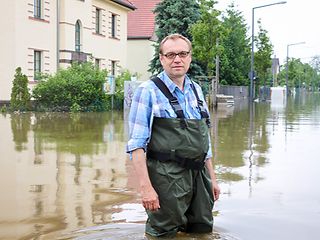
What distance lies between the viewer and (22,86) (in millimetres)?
23094

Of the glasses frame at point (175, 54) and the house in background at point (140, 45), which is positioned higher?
the house in background at point (140, 45)

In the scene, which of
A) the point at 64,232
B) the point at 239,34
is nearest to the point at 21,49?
the point at 64,232

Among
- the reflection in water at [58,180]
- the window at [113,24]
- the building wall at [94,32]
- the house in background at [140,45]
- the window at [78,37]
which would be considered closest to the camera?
the reflection in water at [58,180]

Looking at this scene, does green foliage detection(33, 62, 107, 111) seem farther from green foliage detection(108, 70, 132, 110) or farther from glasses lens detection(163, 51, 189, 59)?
glasses lens detection(163, 51, 189, 59)

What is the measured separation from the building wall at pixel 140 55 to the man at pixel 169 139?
40.9 meters

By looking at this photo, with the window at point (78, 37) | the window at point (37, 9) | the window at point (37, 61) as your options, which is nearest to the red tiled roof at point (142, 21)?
the window at point (78, 37)

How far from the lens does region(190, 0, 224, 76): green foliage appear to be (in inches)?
1196

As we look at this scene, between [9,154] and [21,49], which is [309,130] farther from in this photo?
[21,49]

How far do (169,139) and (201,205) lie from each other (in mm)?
696

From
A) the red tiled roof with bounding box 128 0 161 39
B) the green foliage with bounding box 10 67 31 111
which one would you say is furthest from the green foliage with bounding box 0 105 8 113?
the red tiled roof with bounding box 128 0 161 39

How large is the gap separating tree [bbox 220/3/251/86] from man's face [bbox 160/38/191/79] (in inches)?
1787

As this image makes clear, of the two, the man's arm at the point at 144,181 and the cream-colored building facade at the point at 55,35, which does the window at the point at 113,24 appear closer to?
the cream-colored building facade at the point at 55,35

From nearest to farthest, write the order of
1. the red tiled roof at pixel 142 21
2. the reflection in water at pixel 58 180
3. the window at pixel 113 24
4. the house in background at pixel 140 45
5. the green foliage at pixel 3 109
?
the reflection in water at pixel 58 180 < the green foliage at pixel 3 109 < the window at pixel 113 24 < the house in background at pixel 140 45 < the red tiled roof at pixel 142 21

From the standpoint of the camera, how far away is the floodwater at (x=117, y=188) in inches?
217
